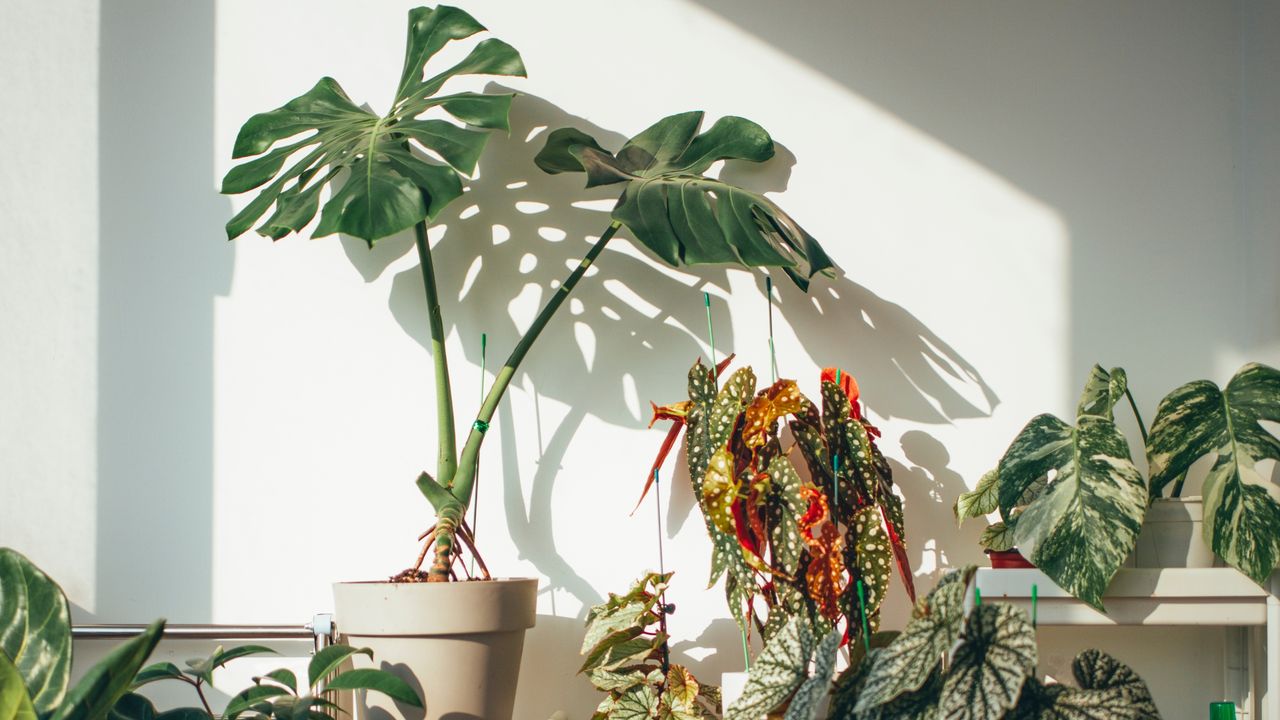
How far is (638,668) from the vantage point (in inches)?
57.9

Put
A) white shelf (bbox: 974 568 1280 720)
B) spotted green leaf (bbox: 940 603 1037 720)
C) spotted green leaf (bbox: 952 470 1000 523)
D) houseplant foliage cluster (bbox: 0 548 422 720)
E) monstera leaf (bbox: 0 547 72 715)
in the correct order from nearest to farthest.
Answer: houseplant foliage cluster (bbox: 0 548 422 720)
monstera leaf (bbox: 0 547 72 715)
spotted green leaf (bbox: 940 603 1037 720)
white shelf (bbox: 974 568 1280 720)
spotted green leaf (bbox: 952 470 1000 523)

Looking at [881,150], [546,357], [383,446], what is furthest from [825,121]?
[383,446]

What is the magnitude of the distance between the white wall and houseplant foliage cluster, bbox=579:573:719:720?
172mm

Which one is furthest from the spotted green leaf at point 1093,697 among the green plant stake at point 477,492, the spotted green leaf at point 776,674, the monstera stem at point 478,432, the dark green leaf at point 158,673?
the dark green leaf at point 158,673

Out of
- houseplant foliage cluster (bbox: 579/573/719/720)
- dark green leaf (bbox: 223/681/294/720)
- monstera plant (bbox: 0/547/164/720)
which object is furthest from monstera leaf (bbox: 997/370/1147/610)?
monstera plant (bbox: 0/547/164/720)

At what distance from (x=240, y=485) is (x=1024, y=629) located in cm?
128

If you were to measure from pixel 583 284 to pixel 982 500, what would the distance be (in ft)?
2.43

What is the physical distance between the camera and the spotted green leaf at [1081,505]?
1.28m

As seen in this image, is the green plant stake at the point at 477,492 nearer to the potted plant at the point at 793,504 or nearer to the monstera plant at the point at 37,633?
the potted plant at the point at 793,504

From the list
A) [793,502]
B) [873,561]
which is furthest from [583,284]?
[873,561]

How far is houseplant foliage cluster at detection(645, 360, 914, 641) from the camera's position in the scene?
4.42 ft

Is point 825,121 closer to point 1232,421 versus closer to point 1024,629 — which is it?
point 1232,421

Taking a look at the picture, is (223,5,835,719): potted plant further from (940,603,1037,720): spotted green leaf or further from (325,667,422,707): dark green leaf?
(940,603,1037,720): spotted green leaf

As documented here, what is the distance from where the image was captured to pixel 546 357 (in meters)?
1.72
